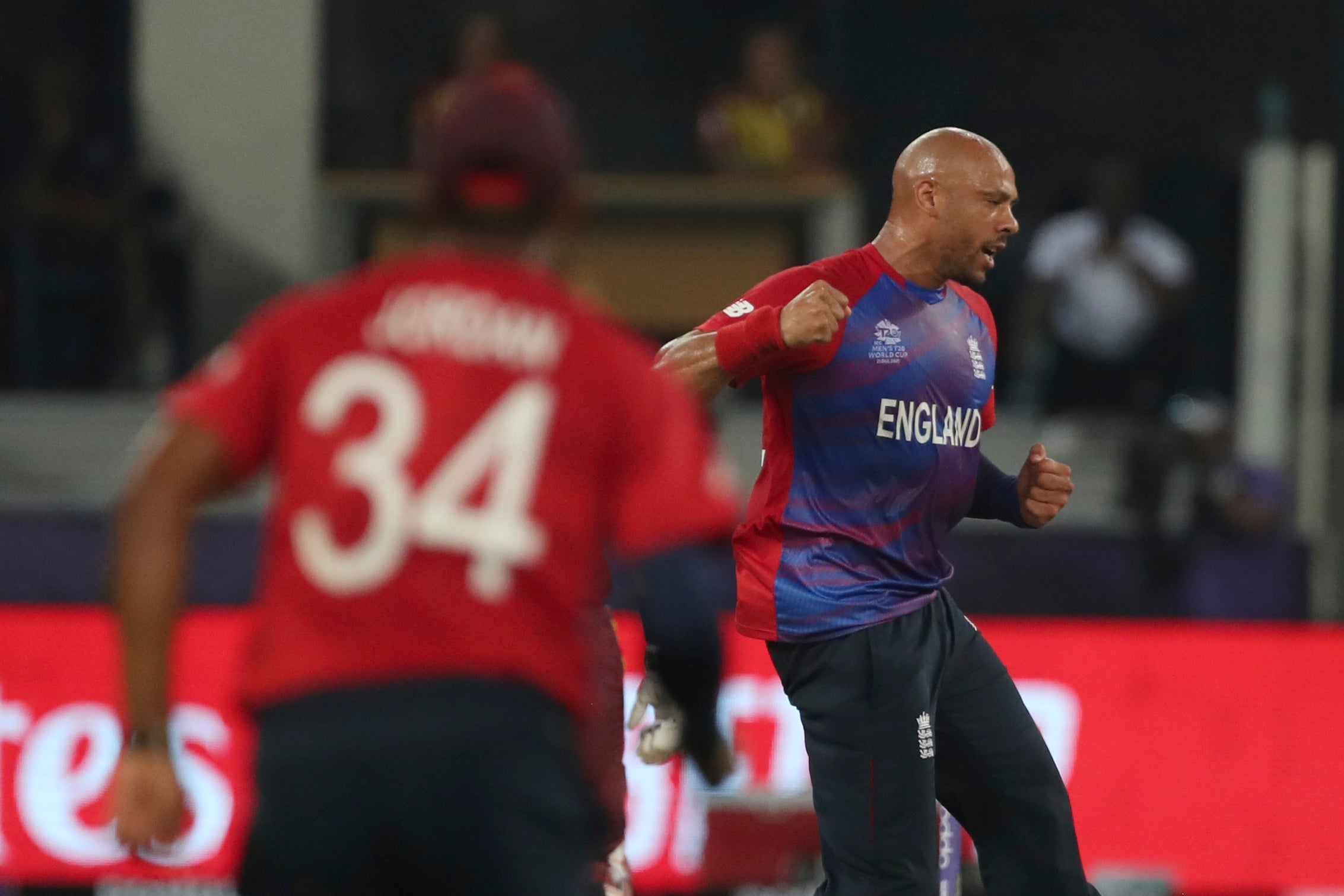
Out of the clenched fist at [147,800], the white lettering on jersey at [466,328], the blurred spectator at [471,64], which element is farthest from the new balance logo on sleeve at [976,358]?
the blurred spectator at [471,64]

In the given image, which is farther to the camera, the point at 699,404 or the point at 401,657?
the point at 699,404

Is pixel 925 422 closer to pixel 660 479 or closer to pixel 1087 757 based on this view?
pixel 660 479

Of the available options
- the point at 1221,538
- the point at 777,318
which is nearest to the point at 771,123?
the point at 1221,538

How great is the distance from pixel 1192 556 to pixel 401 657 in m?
6.79

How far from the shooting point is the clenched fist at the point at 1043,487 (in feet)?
15.3

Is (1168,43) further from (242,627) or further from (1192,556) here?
(242,627)

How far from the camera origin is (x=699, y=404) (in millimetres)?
4520

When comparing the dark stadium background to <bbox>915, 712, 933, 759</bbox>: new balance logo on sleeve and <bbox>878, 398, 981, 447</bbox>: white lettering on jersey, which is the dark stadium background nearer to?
<bbox>878, 398, 981, 447</bbox>: white lettering on jersey

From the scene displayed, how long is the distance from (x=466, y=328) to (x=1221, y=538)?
683cm

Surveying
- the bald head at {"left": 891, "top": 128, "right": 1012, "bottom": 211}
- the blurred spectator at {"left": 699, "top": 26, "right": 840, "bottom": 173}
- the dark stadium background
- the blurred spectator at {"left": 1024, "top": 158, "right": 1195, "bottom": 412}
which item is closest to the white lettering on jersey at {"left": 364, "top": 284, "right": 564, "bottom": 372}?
the bald head at {"left": 891, "top": 128, "right": 1012, "bottom": 211}

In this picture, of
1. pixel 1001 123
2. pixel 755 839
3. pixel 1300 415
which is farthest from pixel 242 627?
pixel 1001 123

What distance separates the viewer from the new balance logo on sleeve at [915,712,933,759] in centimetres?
441

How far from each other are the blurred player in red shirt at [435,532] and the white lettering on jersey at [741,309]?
5.67 ft

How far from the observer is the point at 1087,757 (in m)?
7.93
